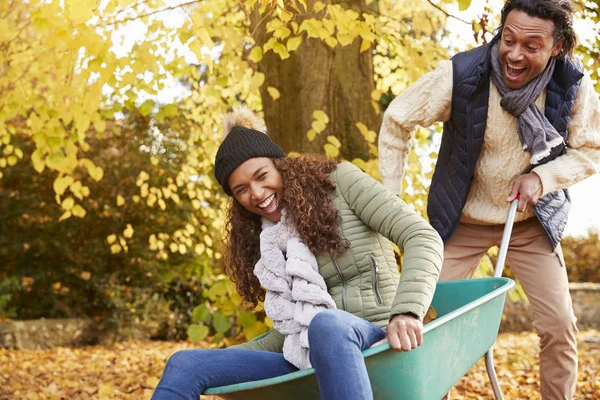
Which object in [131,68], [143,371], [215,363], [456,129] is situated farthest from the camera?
[143,371]

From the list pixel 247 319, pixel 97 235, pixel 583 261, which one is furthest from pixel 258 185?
pixel 583 261

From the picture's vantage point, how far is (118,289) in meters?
7.91

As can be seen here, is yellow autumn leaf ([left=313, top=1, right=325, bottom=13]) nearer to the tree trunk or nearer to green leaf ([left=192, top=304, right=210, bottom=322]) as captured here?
the tree trunk

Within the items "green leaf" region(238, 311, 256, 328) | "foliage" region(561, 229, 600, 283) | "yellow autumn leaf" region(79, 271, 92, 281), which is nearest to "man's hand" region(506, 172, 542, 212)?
"green leaf" region(238, 311, 256, 328)

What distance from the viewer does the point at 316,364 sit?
1.63m

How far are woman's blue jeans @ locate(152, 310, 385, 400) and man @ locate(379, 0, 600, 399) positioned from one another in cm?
84

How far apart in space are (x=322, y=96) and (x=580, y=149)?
1952 mm

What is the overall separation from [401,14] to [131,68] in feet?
8.65

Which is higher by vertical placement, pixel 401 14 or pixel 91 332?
pixel 401 14

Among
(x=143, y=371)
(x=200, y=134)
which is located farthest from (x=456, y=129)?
(x=200, y=134)

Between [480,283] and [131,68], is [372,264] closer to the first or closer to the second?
[480,283]

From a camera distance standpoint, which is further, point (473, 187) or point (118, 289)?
point (118, 289)

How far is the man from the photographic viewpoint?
2.36 m

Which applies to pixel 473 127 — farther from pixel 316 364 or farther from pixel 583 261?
pixel 583 261
